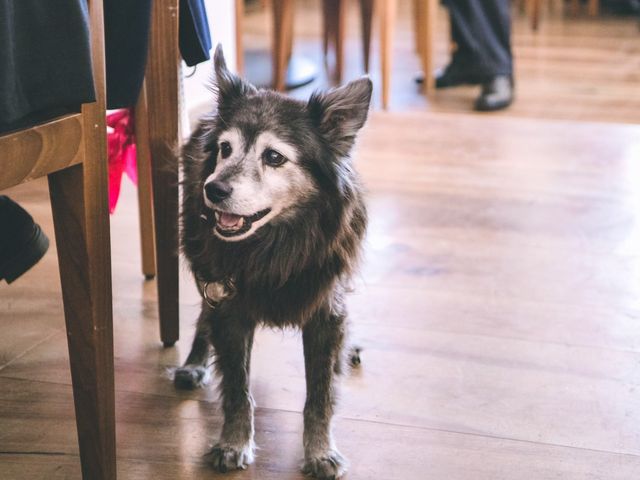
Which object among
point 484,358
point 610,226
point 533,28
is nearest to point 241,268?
point 484,358

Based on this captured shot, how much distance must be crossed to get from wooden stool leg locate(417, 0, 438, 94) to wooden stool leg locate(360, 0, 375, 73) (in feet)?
0.92

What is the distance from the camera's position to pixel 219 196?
1411 mm

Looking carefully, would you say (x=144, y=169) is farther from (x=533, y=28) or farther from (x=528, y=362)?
(x=533, y=28)

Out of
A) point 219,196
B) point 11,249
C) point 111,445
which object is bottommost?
point 111,445

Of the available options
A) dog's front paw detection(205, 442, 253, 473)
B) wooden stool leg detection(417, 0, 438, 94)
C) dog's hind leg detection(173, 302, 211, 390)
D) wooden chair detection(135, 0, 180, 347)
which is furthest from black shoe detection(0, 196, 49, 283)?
wooden stool leg detection(417, 0, 438, 94)

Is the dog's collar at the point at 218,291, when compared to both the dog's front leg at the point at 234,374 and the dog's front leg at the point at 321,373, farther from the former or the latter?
the dog's front leg at the point at 321,373

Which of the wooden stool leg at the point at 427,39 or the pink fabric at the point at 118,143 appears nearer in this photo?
the pink fabric at the point at 118,143

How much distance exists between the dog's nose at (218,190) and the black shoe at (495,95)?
8.90ft

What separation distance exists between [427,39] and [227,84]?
2.90 m

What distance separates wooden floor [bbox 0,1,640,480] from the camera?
1544 mm

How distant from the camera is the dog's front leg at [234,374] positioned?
1534mm

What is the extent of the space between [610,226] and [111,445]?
172 centimetres

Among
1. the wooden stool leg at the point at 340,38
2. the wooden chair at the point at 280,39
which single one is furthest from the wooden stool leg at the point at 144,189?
the wooden stool leg at the point at 340,38

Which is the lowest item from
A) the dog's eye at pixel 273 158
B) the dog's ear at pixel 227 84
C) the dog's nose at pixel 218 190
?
the dog's nose at pixel 218 190
